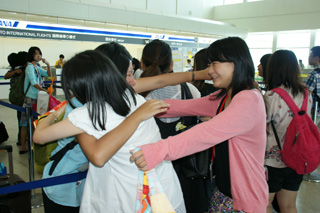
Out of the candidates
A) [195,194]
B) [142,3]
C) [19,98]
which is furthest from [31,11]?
[195,194]

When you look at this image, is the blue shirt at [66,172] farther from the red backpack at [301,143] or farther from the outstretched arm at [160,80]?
the red backpack at [301,143]

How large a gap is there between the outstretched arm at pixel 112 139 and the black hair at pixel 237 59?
444 mm

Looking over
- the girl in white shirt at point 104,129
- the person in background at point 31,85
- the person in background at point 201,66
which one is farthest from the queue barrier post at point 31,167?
the girl in white shirt at point 104,129

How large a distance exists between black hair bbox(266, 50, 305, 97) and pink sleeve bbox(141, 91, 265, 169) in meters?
1.30

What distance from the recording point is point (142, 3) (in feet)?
49.5

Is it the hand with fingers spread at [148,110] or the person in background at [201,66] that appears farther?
the person in background at [201,66]

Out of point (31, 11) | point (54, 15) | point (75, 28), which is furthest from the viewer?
point (75, 28)

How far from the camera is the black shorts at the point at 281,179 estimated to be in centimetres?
234

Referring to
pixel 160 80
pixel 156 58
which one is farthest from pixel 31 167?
pixel 160 80

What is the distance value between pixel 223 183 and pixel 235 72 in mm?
604

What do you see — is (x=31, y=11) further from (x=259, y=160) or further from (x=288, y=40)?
(x=288, y=40)

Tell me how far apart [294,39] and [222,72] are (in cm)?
1959

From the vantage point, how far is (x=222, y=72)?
1.42 m

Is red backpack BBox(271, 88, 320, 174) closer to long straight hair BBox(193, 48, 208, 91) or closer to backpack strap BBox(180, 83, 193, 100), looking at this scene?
backpack strap BBox(180, 83, 193, 100)
